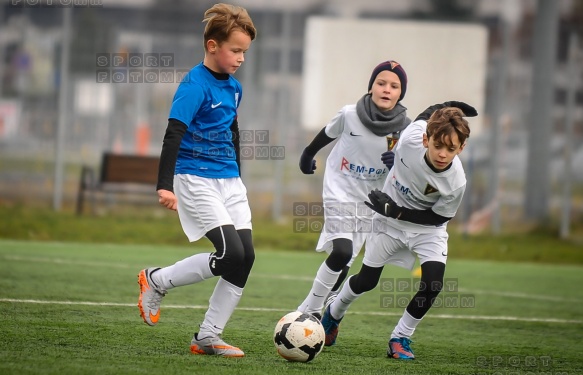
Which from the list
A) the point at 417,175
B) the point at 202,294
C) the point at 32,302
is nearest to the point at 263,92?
the point at 202,294

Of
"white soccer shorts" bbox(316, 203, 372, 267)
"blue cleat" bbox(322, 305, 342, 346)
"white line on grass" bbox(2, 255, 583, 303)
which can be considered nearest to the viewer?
"blue cleat" bbox(322, 305, 342, 346)

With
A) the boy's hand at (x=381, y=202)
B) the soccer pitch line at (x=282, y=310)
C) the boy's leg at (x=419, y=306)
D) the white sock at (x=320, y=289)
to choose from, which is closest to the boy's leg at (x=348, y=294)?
the white sock at (x=320, y=289)

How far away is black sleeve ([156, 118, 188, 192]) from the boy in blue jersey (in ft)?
0.32

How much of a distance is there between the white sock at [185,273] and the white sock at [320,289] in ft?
4.09

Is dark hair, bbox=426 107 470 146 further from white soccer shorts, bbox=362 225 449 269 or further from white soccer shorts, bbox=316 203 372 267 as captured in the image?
white soccer shorts, bbox=316 203 372 267

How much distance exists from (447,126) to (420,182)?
0.50m

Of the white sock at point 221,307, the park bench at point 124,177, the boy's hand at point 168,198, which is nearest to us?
the boy's hand at point 168,198

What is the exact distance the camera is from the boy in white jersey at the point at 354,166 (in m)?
6.94

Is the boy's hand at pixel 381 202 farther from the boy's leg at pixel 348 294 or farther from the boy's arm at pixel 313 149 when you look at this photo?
the boy's arm at pixel 313 149

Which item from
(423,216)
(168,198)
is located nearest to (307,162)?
(423,216)

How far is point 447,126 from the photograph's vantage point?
19.5 ft

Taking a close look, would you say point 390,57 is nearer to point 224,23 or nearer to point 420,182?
point 420,182

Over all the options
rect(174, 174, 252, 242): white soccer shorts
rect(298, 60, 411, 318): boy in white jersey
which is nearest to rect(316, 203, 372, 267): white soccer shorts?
rect(298, 60, 411, 318): boy in white jersey

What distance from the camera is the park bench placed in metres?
16.0
